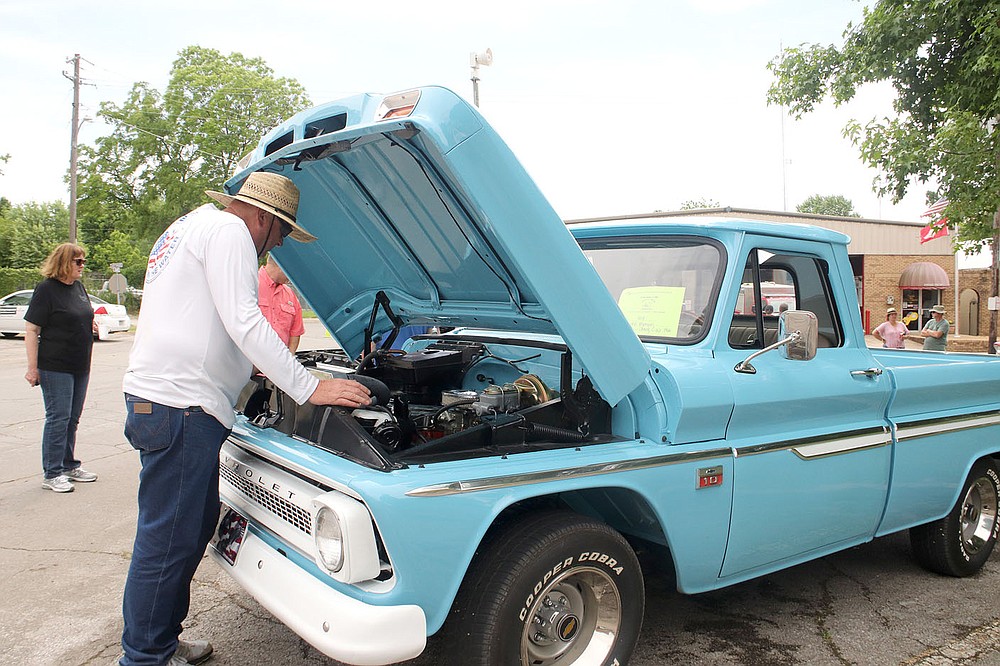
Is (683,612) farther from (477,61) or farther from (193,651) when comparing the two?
(477,61)

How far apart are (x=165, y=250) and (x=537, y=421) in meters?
1.57

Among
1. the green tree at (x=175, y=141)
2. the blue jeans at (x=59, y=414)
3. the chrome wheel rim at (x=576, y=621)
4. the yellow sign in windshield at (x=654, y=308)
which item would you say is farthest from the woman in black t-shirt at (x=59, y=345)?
the green tree at (x=175, y=141)

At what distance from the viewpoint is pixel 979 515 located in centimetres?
454

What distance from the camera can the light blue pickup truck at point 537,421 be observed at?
7.79 feet

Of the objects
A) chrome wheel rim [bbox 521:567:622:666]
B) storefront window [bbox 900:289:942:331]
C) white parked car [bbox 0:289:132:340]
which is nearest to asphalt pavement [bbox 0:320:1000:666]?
chrome wheel rim [bbox 521:567:622:666]

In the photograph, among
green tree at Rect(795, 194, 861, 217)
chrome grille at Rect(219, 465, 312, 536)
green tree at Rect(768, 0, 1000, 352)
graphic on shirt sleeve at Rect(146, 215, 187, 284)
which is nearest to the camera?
chrome grille at Rect(219, 465, 312, 536)

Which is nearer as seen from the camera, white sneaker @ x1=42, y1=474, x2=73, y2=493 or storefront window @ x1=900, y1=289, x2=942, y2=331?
white sneaker @ x1=42, y1=474, x2=73, y2=493

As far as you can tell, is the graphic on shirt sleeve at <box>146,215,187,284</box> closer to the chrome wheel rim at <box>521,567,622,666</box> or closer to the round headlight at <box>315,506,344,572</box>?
the round headlight at <box>315,506,344,572</box>

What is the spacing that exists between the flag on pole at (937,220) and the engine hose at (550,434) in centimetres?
1115

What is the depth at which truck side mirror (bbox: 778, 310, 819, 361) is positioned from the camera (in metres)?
3.15

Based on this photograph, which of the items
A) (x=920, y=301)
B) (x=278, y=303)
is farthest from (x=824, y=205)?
(x=278, y=303)

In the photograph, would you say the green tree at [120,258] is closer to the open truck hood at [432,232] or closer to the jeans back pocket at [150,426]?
the open truck hood at [432,232]

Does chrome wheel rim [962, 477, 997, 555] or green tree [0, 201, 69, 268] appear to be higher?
green tree [0, 201, 69, 268]

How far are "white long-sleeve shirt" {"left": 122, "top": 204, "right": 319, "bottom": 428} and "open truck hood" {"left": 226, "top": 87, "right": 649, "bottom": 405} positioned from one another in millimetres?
462
